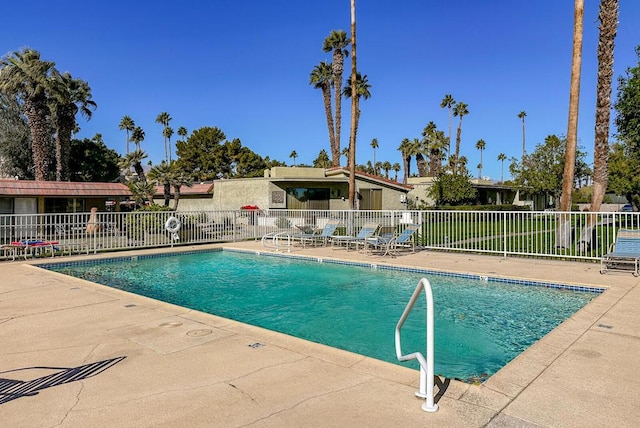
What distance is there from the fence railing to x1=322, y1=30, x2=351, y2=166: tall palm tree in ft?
56.6

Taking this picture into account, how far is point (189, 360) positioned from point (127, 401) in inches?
37.4

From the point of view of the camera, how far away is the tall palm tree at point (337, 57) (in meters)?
34.1

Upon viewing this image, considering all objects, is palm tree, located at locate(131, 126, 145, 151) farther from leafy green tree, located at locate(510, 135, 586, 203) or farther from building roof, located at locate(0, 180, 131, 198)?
leafy green tree, located at locate(510, 135, 586, 203)

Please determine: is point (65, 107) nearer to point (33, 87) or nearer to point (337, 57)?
point (33, 87)

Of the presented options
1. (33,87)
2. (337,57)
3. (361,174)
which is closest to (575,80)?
(361,174)

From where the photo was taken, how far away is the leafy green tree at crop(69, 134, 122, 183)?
129 feet

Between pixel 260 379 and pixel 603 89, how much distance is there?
1450 cm

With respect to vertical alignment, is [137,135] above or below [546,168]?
above

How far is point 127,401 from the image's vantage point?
335 centimetres

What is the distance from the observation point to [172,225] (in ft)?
51.6

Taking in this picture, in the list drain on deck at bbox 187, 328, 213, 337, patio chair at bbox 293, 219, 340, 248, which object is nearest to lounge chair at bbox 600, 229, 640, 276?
patio chair at bbox 293, 219, 340, 248

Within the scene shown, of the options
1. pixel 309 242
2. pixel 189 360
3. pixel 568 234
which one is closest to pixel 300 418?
pixel 189 360

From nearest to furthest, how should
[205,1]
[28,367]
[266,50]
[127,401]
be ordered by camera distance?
[127,401] < [28,367] < [205,1] < [266,50]

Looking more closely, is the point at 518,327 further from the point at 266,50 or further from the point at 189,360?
the point at 266,50
